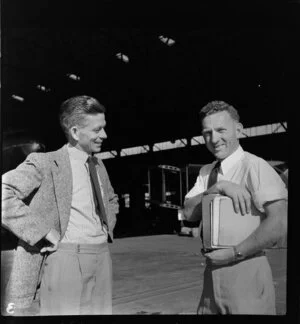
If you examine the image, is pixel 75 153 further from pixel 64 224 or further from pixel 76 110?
pixel 64 224

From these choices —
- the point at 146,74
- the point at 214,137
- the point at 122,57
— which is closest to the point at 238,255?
the point at 214,137

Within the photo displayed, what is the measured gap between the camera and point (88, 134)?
9.19ft

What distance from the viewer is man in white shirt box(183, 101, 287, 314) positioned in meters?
2.72

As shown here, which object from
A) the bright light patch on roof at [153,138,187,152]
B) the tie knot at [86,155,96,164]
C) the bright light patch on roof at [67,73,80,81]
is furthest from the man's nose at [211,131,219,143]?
the bright light patch on roof at [67,73,80,81]

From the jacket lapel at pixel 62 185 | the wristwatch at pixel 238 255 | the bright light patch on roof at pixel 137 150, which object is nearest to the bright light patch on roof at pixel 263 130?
the wristwatch at pixel 238 255

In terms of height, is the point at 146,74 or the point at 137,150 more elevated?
the point at 146,74

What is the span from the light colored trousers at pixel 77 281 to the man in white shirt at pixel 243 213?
628 mm

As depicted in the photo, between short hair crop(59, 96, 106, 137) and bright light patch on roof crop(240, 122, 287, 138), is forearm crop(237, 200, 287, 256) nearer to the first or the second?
bright light patch on roof crop(240, 122, 287, 138)

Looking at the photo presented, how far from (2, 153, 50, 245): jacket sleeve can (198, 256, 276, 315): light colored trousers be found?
107 centimetres

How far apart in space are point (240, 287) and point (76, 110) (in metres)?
1.49

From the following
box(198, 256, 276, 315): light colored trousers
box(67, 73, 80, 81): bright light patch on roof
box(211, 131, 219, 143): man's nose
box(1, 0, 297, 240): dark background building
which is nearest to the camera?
box(198, 256, 276, 315): light colored trousers

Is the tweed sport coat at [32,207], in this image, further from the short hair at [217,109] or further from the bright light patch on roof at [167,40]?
the bright light patch on roof at [167,40]

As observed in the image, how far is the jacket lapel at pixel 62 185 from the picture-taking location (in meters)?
2.69
